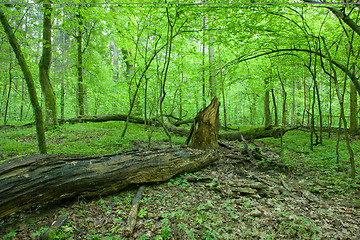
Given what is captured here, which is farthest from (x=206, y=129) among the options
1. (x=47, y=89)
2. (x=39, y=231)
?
(x=47, y=89)

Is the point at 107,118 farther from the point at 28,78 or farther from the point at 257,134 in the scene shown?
the point at 257,134

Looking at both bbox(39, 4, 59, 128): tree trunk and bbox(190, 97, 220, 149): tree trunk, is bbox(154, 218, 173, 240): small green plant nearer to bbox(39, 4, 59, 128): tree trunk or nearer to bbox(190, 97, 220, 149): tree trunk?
bbox(190, 97, 220, 149): tree trunk

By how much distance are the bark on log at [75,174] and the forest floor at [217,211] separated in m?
0.21

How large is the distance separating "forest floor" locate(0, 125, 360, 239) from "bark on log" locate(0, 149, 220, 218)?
21 cm

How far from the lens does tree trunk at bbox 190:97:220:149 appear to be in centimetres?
558

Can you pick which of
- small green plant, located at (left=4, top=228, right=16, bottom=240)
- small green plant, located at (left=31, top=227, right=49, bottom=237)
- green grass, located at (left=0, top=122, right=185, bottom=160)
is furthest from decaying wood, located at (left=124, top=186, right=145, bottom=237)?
green grass, located at (left=0, top=122, right=185, bottom=160)

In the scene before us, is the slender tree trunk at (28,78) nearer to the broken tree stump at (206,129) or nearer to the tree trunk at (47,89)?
the broken tree stump at (206,129)

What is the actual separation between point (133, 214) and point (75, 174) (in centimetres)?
108

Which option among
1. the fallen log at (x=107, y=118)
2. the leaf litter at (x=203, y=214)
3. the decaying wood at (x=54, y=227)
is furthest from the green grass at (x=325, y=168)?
the fallen log at (x=107, y=118)

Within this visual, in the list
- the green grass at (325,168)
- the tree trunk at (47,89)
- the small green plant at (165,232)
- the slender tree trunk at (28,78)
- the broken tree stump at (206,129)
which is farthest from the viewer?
the tree trunk at (47,89)

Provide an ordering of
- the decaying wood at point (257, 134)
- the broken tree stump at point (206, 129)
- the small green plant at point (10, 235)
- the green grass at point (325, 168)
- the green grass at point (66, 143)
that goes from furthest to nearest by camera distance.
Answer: the decaying wood at point (257, 134) < the broken tree stump at point (206, 129) < the green grass at point (66, 143) < the green grass at point (325, 168) < the small green plant at point (10, 235)

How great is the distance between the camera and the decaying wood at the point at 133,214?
2.35 meters

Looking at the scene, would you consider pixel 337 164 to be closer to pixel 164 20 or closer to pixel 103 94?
pixel 164 20

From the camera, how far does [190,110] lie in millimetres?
15438
